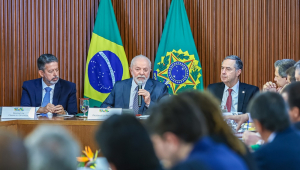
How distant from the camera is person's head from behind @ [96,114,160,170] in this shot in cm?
102

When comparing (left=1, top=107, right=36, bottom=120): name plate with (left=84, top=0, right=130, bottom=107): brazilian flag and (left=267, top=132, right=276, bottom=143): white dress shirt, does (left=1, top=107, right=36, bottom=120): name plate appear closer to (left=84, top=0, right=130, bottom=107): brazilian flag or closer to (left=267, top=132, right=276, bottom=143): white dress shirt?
(left=84, top=0, right=130, bottom=107): brazilian flag

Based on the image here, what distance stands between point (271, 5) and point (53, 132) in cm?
527

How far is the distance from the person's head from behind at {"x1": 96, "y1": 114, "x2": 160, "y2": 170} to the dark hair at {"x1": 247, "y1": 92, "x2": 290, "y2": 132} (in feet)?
2.83

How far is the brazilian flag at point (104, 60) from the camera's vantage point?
5.22 m

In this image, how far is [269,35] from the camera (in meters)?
5.43

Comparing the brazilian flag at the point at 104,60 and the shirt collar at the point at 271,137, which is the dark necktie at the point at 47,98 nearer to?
the brazilian flag at the point at 104,60

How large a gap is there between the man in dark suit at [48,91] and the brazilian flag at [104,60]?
0.74 m

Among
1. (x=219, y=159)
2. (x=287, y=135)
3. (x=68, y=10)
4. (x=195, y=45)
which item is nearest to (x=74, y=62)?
(x=68, y=10)

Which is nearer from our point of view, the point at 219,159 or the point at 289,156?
the point at 219,159

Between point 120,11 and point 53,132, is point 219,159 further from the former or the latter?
point 120,11

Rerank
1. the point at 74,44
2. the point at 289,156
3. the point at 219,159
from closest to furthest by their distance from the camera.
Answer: the point at 219,159
the point at 289,156
the point at 74,44

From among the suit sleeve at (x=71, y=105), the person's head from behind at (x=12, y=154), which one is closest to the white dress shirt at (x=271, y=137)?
the person's head from behind at (x=12, y=154)

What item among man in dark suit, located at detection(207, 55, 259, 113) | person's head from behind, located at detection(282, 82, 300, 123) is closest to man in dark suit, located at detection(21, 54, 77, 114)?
man in dark suit, located at detection(207, 55, 259, 113)

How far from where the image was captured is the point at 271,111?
67.6 inches
